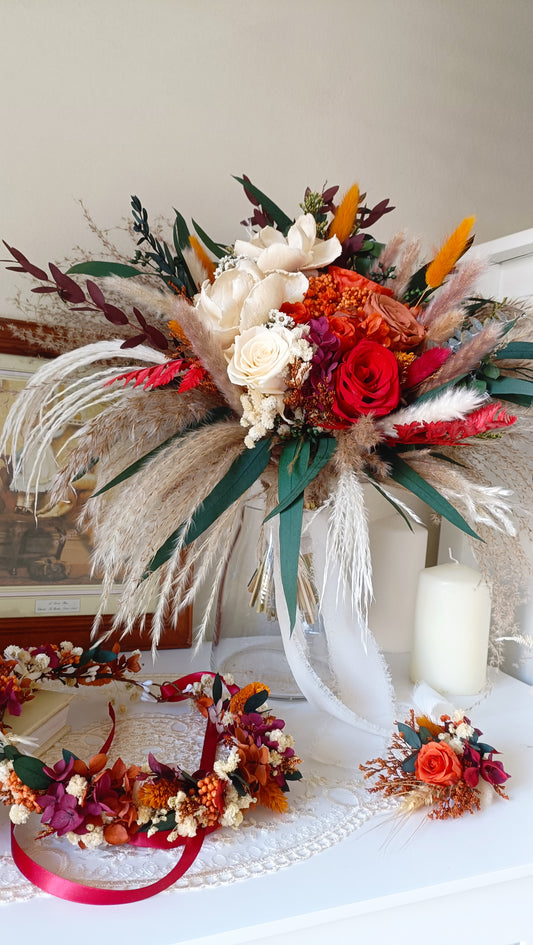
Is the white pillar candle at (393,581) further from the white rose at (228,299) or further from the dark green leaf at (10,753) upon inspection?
the dark green leaf at (10,753)

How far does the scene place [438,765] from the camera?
0.60 metres

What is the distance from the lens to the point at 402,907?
51cm

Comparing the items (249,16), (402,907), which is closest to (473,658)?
(402,907)

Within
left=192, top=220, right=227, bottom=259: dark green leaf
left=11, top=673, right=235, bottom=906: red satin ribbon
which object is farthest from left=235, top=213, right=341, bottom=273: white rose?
left=11, top=673, right=235, bottom=906: red satin ribbon

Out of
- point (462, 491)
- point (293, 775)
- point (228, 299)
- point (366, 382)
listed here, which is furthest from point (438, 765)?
point (228, 299)

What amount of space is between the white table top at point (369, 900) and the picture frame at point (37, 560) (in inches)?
13.2

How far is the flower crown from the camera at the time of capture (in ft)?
1.67

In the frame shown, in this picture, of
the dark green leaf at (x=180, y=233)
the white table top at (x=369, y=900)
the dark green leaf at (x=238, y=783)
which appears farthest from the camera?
the dark green leaf at (x=180, y=233)

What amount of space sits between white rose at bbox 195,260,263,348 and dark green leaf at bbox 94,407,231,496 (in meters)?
0.09

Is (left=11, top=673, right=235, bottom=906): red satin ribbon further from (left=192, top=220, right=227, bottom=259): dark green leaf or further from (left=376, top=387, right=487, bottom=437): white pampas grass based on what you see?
(left=192, top=220, right=227, bottom=259): dark green leaf

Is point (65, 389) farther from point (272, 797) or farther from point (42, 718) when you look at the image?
point (272, 797)

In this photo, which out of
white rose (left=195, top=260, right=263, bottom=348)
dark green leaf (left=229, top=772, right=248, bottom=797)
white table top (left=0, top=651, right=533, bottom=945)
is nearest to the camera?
white table top (left=0, top=651, right=533, bottom=945)

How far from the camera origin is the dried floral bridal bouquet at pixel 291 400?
0.63 meters

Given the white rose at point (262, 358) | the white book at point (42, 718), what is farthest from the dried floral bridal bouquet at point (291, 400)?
the white book at point (42, 718)
